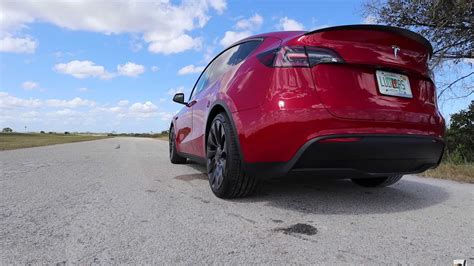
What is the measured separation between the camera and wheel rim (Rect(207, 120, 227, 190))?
11.4 ft

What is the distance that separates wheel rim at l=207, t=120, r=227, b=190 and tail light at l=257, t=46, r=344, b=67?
3.05ft

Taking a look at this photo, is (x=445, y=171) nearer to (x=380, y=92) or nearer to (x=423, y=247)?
(x=380, y=92)

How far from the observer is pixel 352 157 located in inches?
109

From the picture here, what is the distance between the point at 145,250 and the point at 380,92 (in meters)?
2.04

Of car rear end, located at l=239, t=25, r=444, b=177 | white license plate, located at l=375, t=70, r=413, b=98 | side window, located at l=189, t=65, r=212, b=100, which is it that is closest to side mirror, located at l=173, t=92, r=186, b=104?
side window, located at l=189, t=65, r=212, b=100

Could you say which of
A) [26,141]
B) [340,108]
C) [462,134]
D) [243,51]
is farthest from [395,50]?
[26,141]

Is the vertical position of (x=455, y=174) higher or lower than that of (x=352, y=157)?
lower

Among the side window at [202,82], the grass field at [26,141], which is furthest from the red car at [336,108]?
the grass field at [26,141]

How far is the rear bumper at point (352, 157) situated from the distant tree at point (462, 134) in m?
6.72

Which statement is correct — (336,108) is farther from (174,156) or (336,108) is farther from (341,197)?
(174,156)

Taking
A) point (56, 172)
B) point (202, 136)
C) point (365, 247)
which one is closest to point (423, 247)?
point (365, 247)

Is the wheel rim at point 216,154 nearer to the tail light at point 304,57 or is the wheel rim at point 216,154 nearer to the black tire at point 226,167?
the black tire at point 226,167

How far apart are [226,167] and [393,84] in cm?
153

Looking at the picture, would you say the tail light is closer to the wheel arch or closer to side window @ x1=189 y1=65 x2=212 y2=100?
the wheel arch
